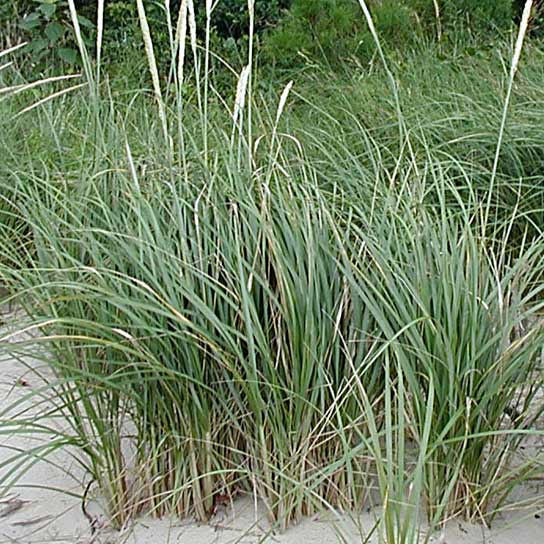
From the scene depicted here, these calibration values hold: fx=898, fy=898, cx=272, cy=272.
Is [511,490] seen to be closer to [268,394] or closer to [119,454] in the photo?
[268,394]

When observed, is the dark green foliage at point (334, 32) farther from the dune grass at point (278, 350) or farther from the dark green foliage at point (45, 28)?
the dune grass at point (278, 350)

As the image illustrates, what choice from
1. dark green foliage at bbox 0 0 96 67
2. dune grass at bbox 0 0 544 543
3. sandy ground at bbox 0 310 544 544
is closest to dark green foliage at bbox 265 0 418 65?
dark green foliage at bbox 0 0 96 67

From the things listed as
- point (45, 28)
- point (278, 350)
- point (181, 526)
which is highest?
point (278, 350)

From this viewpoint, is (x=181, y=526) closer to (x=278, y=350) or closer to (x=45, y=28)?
(x=278, y=350)

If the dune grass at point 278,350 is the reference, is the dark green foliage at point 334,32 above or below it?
below

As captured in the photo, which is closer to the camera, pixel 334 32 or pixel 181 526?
pixel 181 526

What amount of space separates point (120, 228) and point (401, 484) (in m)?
1.07

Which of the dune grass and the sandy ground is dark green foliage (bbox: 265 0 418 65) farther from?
the sandy ground

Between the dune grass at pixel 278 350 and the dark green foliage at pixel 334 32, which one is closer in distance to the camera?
the dune grass at pixel 278 350

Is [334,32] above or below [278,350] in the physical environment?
below

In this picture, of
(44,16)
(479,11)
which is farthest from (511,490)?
(44,16)

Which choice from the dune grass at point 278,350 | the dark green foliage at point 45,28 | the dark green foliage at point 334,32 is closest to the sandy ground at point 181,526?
the dune grass at point 278,350

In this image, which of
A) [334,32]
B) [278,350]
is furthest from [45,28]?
[278,350]

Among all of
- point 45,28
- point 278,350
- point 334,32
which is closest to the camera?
point 278,350
